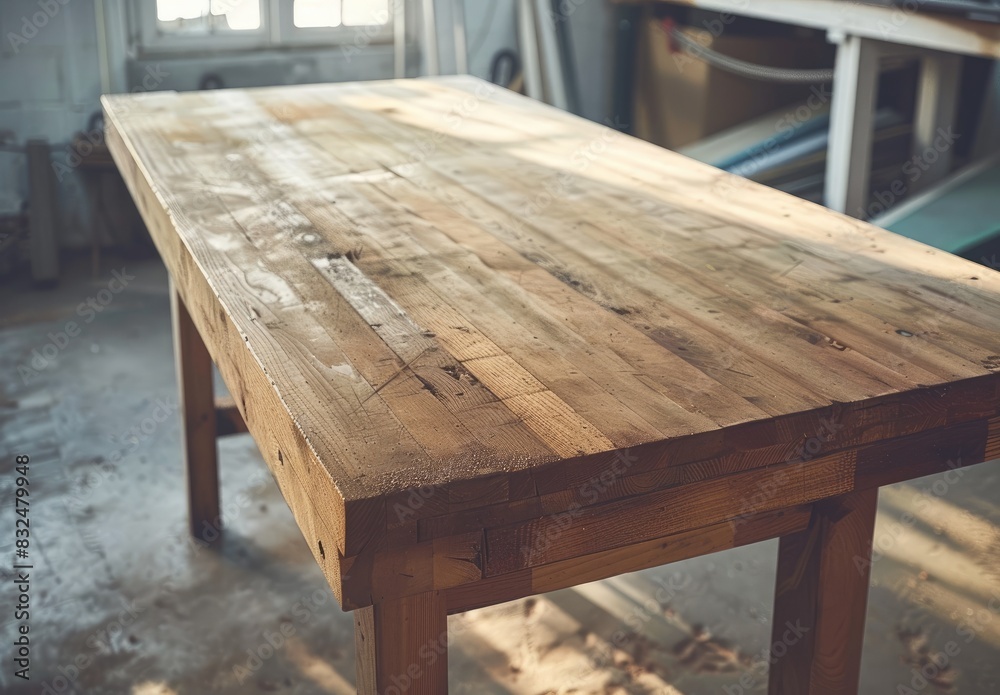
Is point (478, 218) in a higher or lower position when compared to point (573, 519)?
higher

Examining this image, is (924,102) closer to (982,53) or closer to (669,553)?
(982,53)

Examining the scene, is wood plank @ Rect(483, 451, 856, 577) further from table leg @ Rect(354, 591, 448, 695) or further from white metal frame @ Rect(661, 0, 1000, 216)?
white metal frame @ Rect(661, 0, 1000, 216)

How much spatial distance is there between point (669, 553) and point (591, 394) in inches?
8.6

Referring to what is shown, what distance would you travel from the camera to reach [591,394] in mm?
1091

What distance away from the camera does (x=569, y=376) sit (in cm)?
114

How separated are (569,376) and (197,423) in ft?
5.11

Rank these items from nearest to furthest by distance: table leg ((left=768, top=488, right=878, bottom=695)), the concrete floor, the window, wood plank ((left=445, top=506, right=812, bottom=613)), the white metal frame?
wood plank ((left=445, top=506, right=812, bottom=613)) → table leg ((left=768, top=488, right=878, bottom=695)) → the concrete floor → the white metal frame → the window

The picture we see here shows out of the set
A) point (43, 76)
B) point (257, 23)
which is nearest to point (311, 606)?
point (43, 76)

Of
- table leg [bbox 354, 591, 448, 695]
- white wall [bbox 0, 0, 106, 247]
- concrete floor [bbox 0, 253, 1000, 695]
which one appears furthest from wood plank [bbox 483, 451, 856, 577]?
white wall [bbox 0, 0, 106, 247]

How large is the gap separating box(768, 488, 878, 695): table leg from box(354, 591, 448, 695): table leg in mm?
501

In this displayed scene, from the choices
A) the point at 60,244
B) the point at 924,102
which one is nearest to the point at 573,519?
the point at 924,102

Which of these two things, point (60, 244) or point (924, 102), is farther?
point (60, 244)

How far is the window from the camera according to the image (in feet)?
14.7

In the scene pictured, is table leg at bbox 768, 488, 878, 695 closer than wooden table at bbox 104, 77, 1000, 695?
No
